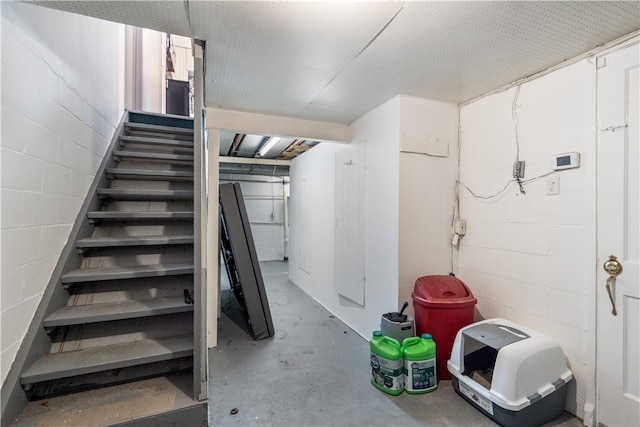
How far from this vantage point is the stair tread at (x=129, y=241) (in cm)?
204

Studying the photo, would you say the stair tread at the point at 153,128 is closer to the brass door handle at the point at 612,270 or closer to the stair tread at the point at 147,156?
the stair tread at the point at 147,156

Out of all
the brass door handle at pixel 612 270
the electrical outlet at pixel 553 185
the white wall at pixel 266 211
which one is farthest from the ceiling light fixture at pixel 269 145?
the brass door handle at pixel 612 270

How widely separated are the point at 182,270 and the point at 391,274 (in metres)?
1.76

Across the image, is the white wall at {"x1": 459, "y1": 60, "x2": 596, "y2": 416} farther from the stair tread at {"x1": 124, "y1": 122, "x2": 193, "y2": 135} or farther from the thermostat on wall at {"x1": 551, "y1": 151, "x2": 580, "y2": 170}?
the stair tread at {"x1": 124, "y1": 122, "x2": 193, "y2": 135}

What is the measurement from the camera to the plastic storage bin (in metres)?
1.77

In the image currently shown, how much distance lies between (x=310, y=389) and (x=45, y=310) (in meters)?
1.77

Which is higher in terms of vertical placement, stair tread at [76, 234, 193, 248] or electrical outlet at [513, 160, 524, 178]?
electrical outlet at [513, 160, 524, 178]

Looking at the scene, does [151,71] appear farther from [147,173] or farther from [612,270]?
[612,270]

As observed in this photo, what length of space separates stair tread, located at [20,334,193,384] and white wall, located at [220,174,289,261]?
21.4 ft

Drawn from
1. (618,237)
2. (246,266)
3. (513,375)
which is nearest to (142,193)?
(246,266)

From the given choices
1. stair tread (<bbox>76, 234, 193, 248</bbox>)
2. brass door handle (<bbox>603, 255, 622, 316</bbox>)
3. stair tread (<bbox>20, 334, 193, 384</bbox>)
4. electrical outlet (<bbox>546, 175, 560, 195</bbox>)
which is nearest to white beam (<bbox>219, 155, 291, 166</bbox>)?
stair tread (<bbox>76, 234, 193, 248</bbox>)

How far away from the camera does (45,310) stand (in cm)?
169

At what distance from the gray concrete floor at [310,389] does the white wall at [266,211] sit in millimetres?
5073

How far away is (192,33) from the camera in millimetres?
1773
